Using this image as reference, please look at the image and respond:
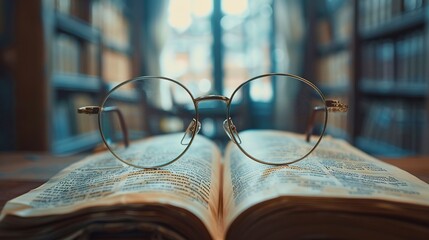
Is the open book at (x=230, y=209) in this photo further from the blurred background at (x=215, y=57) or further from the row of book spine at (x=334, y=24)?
the row of book spine at (x=334, y=24)

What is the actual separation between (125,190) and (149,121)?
251cm

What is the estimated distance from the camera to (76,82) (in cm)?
197

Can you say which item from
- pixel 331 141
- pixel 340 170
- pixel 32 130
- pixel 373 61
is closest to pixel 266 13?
pixel 373 61

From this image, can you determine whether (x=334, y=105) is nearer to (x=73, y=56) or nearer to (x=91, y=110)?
(x=91, y=110)

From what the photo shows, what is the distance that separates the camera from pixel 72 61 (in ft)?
6.59

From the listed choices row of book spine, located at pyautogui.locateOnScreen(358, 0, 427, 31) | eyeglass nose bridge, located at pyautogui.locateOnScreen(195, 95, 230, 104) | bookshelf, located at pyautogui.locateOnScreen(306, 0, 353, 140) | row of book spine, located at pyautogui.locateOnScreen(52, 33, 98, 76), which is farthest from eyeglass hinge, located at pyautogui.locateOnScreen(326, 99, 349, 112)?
bookshelf, located at pyautogui.locateOnScreen(306, 0, 353, 140)

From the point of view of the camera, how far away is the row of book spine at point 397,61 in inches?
58.9

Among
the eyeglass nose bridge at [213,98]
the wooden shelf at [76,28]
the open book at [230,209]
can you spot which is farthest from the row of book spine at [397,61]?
the wooden shelf at [76,28]

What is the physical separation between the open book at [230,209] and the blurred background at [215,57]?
32 cm

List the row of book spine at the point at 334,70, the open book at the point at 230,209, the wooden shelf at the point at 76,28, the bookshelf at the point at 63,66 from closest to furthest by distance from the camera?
the open book at the point at 230,209 < the bookshelf at the point at 63,66 < the wooden shelf at the point at 76,28 < the row of book spine at the point at 334,70

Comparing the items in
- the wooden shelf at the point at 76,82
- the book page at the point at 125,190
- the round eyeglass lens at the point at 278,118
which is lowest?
the book page at the point at 125,190

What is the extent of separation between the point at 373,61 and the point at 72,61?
4.84ft

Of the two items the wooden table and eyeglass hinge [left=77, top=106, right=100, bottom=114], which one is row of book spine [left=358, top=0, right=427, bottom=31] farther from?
eyeglass hinge [left=77, top=106, right=100, bottom=114]

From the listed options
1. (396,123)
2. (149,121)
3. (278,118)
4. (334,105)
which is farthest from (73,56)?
(278,118)
